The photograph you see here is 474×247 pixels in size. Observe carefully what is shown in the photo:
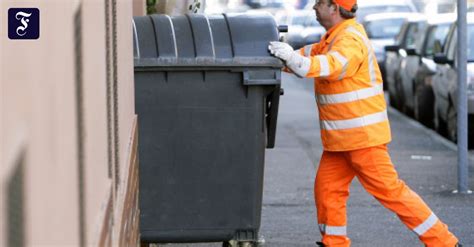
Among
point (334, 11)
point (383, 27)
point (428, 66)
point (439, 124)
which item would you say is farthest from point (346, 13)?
point (383, 27)

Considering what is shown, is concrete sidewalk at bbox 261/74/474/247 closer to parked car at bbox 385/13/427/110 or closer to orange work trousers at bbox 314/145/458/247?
orange work trousers at bbox 314/145/458/247

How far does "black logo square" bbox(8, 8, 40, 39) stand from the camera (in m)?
1.48

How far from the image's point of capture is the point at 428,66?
1659cm

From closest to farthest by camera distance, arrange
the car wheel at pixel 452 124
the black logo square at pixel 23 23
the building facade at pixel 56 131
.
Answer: the building facade at pixel 56 131
the black logo square at pixel 23 23
the car wheel at pixel 452 124

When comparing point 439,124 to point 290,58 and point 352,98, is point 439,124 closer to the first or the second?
point 352,98

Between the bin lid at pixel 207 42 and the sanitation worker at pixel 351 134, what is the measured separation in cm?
33

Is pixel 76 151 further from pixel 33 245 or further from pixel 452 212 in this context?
pixel 452 212

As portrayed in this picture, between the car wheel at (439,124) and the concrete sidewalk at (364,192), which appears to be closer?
the concrete sidewalk at (364,192)

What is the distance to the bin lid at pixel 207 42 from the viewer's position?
583cm

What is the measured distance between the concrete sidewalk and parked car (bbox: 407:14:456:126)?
0.29 metres

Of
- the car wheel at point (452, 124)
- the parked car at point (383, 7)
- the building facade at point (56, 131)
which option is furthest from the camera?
the parked car at point (383, 7)

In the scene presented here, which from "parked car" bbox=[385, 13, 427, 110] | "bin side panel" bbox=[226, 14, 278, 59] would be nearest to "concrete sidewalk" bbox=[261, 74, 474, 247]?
"bin side panel" bbox=[226, 14, 278, 59]

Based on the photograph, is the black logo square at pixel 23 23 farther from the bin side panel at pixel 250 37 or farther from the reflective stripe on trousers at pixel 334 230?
the reflective stripe on trousers at pixel 334 230

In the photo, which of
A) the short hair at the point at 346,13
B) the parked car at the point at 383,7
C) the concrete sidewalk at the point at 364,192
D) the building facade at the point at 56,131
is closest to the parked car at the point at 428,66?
the concrete sidewalk at the point at 364,192
